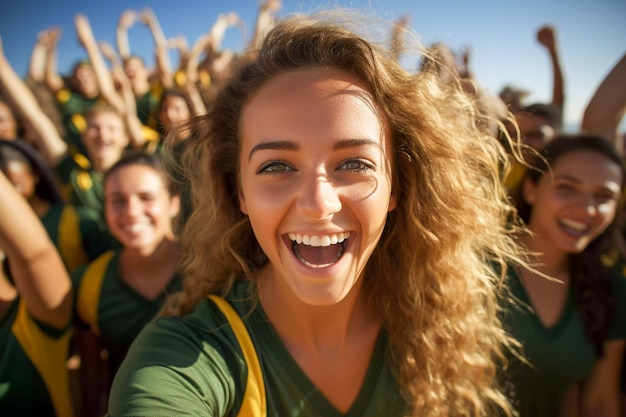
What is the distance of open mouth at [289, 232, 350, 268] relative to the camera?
1149 mm

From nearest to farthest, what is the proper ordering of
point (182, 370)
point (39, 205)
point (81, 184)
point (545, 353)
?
1. point (182, 370)
2. point (545, 353)
3. point (39, 205)
4. point (81, 184)

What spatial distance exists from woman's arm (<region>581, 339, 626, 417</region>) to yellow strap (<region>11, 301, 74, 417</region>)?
235 centimetres

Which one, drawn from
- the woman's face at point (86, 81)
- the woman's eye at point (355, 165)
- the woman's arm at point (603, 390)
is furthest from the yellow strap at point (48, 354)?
the woman's face at point (86, 81)

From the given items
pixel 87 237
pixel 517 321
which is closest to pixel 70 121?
pixel 87 237

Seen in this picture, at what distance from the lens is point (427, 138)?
52.5 inches

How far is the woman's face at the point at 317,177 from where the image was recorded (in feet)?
3.68

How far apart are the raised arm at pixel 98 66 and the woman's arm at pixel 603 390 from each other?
4.69m

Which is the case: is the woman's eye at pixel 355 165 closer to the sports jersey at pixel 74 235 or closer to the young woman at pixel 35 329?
the young woman at pixel 35 329

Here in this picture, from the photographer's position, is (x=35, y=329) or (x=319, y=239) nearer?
(x=319, y=239)

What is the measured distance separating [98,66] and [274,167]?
4615 millimetres

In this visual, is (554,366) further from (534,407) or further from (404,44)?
(404,44)

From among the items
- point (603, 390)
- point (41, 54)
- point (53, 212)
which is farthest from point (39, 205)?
point (41, 54)

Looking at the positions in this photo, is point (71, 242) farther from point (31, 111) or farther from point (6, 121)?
point (6, 121)

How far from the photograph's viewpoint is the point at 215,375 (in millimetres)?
1105
